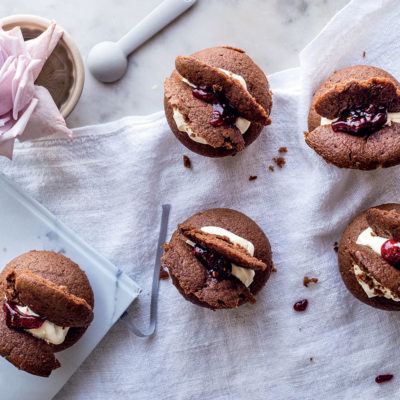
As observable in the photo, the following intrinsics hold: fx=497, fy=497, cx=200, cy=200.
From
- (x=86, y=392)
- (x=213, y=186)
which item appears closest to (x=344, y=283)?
(x=213, y=186)

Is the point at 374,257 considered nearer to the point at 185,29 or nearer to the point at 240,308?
the point at 240,308

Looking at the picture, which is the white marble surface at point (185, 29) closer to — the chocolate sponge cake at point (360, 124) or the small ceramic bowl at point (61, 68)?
the small ceramic bowl at point (61, 68)

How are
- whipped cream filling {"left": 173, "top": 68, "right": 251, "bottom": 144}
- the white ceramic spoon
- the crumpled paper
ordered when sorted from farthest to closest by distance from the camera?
1. the white ceramic spoon
2. whipped cream filling {"left": 173, "top": 68, "right": 251, "bottom": 144}
3. the crumpled paper

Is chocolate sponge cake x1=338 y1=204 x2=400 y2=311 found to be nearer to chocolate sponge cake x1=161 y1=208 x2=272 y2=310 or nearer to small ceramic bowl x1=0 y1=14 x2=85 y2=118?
chocolate sponge cake x1=161 y1=208 x2=272 y2=310

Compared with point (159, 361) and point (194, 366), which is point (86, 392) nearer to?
point (159, 361)

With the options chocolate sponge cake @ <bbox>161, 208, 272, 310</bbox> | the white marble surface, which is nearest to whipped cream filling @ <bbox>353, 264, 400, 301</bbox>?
chocolate sponge cake @ <bbox>161, 208, 272, 310</bbox>

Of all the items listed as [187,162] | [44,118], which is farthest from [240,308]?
[44,118]

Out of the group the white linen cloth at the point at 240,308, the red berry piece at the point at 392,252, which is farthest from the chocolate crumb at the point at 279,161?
the red berry piece at the point at 392,252
